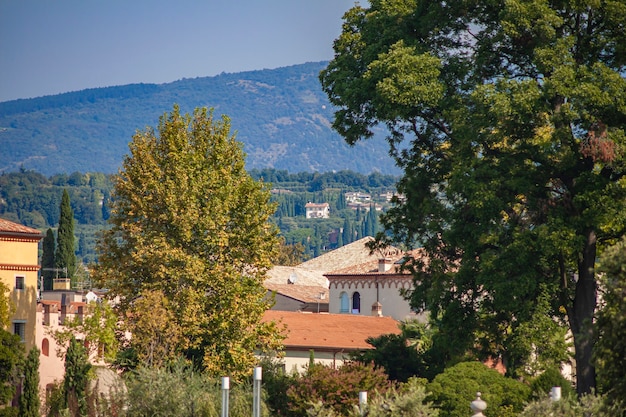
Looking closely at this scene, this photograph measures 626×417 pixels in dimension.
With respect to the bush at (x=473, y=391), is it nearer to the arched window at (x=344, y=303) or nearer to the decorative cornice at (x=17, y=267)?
the decorative cornice at (x=17, y=267)

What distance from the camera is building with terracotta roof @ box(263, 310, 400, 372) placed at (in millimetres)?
58866

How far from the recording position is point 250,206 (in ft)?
143

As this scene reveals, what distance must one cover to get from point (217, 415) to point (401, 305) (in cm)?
4645

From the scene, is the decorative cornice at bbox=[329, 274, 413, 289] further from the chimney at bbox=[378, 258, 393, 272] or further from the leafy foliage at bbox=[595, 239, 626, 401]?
the leafy foliage at bbox=[595, 239, 626, 401]

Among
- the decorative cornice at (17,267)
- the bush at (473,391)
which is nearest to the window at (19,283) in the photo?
the decorative cornice at (17,267)

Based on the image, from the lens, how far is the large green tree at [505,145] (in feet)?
106

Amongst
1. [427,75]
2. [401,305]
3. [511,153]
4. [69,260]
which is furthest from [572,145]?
[69,260]

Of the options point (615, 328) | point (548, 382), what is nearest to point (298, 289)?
point (548, 382)

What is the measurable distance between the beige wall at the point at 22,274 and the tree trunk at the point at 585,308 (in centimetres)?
2768

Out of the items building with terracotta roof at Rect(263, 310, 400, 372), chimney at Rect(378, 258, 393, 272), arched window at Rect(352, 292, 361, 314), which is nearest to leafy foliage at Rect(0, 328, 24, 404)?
building with terracotta roof at Rect(263, 310, 400, 372)

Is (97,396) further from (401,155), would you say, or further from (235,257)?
(401,155)

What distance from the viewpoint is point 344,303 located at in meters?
84.1

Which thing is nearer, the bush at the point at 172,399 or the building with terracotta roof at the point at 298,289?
the bush at the point at 172,399

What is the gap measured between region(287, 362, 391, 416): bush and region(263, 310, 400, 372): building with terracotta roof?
20.9m
